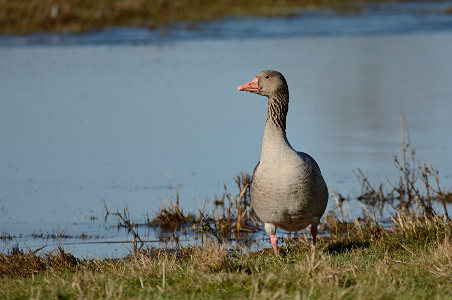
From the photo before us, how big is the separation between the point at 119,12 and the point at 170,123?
2222 cm

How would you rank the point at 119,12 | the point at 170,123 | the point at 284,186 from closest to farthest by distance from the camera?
the point at 284,186
the point at 170,123
the point at 119,12

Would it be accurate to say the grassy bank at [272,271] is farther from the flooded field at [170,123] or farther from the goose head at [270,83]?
the goose head at [270,83]

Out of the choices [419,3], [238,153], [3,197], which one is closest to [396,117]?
[238,153]

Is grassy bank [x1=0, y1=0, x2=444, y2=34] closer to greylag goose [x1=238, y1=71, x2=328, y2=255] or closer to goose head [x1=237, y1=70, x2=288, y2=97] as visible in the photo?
goose head [x1=237, y1=70, x2=288, y2=97]

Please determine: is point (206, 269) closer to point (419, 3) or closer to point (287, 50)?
point (287, 50)

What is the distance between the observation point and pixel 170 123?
49.2ft

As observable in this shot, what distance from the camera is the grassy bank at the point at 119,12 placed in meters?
32.5

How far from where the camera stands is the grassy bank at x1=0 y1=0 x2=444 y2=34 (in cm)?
3253

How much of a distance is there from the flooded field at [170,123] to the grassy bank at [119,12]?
6.60 m

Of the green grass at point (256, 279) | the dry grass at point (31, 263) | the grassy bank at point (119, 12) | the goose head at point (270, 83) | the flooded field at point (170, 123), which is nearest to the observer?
the green grass at point (256, 279)

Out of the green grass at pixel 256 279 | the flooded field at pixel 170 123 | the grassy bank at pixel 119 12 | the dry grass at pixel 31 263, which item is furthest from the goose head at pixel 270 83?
the grassy bank at pixel 119 12

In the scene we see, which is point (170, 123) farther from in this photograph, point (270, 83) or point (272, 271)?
point (272, 271)

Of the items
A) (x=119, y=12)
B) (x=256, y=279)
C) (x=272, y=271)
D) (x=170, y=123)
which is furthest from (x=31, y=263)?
(x=119, y=12)

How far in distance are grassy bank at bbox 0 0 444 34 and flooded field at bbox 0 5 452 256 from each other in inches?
260
